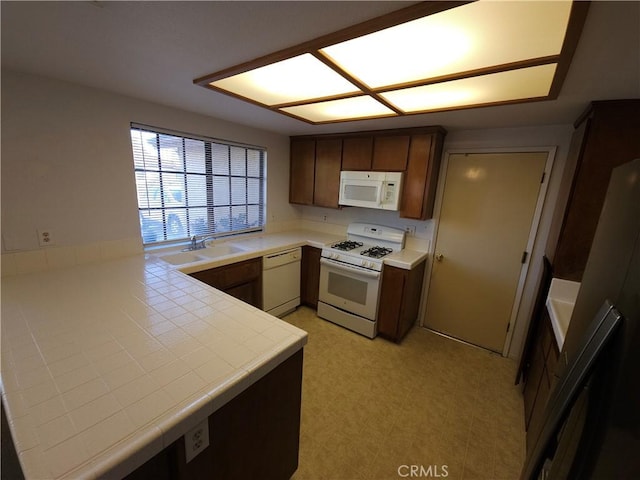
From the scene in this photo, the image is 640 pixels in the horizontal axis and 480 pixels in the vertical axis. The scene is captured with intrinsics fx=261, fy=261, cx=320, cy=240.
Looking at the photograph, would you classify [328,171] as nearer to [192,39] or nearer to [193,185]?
[193,185]

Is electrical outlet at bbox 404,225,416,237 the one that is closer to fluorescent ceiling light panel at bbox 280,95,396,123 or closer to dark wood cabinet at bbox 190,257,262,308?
fluorescent ceiling light panel at bbox 280,95,396,123

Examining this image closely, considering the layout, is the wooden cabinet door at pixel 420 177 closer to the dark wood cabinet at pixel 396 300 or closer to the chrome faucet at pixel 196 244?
the dark wood cabinet at pixel 396 300

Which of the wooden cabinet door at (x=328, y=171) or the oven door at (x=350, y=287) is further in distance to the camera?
the wooden cabinet door at (x=328, y=171)

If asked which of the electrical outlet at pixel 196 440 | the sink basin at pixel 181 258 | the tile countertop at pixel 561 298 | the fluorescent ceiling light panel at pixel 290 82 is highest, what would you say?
the fluorescent ceiling light panel at pixel 290 82

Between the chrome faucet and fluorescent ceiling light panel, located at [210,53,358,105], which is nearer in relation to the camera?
fluorescent ceiling light panel, located at [210,53,358,105]

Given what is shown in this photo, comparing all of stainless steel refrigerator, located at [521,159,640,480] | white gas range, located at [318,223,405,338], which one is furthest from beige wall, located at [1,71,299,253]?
stainless steel refrigerator, located at [521,159,640,480]

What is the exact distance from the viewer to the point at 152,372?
3.06 feet

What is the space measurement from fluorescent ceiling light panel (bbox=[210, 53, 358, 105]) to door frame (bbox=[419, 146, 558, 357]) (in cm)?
162

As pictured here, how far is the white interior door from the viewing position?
7.89 feet

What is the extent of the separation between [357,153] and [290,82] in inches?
60.9

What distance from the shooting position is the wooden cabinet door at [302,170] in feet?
11.0

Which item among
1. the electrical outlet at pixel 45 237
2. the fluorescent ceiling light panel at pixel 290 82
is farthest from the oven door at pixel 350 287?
the electrical outlet at pixel 45 237

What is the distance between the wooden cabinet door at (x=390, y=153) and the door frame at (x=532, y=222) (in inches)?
17.4

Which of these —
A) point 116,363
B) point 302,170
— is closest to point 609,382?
point 116,363
